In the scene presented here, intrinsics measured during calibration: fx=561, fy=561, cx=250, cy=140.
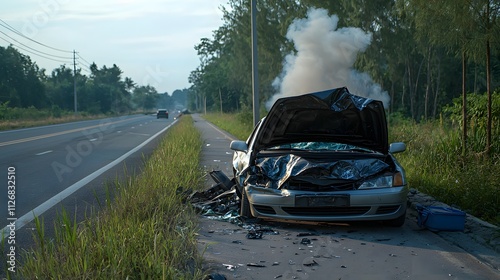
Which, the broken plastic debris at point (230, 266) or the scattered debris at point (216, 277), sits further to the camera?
the broken plastic debris at point (230, 266)

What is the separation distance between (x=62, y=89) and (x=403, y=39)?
76.5 m

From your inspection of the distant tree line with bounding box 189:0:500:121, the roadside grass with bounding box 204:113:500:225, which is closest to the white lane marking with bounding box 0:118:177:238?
the roadside grass with bounding box 204:113:500:225

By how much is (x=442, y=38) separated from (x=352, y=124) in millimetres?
3095

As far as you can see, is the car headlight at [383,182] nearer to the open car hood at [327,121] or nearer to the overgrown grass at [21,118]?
the open car hood at [327,121]

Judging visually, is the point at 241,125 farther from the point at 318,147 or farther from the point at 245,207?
the point at 245,207

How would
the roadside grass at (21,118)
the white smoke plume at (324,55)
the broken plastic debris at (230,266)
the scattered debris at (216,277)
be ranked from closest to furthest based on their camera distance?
the scattered debris at (216,277) → the broken plastic debris at (230,266) → the white smoke plume at (324,55) → the roadside grass at (21,118)

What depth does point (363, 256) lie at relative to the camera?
543cm

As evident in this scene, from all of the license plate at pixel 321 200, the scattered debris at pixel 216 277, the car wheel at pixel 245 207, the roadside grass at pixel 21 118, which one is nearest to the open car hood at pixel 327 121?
the car wheel at pixel 245 207

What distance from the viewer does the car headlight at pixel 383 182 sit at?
21.2 ft

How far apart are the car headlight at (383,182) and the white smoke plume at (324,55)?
15.1 metres

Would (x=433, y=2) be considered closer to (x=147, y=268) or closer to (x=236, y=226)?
(x=236, y=226)

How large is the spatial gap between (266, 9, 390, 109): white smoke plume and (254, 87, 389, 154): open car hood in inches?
547

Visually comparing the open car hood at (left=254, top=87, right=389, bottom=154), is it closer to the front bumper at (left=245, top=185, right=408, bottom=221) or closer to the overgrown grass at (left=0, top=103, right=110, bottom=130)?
the front bumper at (left=245, top=185, right=408, bottom=221)

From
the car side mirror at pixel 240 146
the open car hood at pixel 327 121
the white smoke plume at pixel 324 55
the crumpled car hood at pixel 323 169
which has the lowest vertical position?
the crumpled car hood at pixel 323 169
